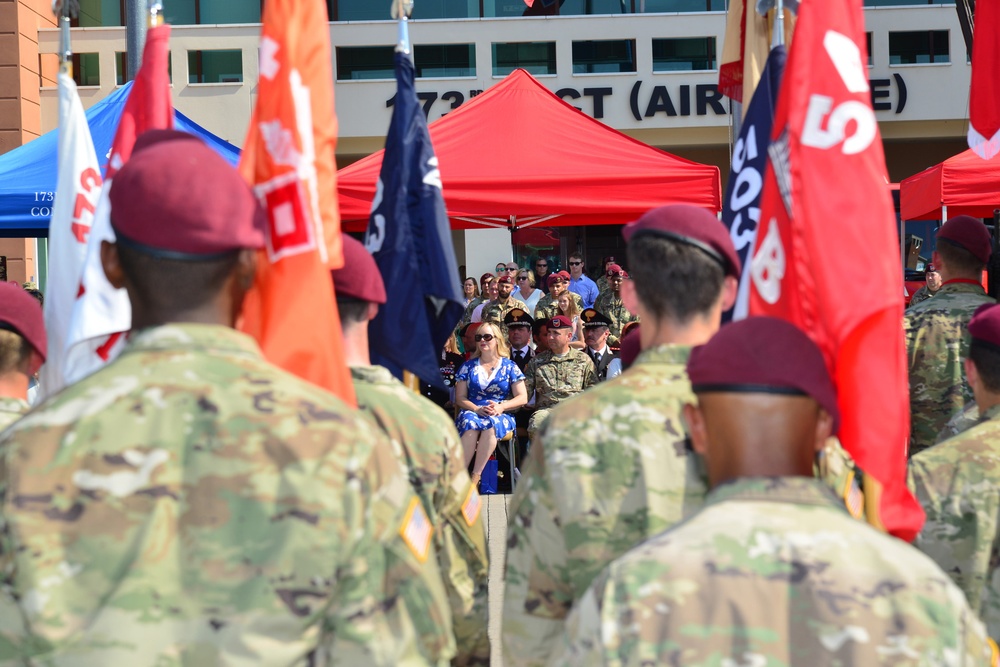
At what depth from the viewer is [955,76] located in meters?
25.5

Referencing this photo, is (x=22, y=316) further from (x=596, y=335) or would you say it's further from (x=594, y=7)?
(x=594, y=7)

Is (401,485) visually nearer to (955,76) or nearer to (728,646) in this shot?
(728,646)

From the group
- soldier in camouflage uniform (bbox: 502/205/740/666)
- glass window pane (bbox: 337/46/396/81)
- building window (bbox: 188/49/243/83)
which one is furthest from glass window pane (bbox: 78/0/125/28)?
soldier in camouflage uniform (bbox: 502/205/740/666)

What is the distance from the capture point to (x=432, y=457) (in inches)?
123

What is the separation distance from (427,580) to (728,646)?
1.93 ft

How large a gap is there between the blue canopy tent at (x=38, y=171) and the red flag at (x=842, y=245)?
4969 millimetres

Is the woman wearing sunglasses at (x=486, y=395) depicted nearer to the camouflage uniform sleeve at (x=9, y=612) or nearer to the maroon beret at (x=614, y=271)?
the maroon beret at (x=614, y=271)

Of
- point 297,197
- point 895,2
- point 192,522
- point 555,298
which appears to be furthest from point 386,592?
point 895,2

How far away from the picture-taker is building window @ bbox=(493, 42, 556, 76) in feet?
83.3

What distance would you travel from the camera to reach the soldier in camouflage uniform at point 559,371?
32.8 ft

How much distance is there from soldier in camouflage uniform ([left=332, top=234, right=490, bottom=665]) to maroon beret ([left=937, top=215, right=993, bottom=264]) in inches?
123

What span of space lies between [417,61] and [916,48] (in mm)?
11304

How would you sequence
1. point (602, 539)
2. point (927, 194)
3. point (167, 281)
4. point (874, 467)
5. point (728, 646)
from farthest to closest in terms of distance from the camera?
point (927, 194) → point (874, 467) → point (602, 539) → point (167, 281) → point (728, 646)

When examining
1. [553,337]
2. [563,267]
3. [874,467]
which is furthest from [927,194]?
A: [563,267]
